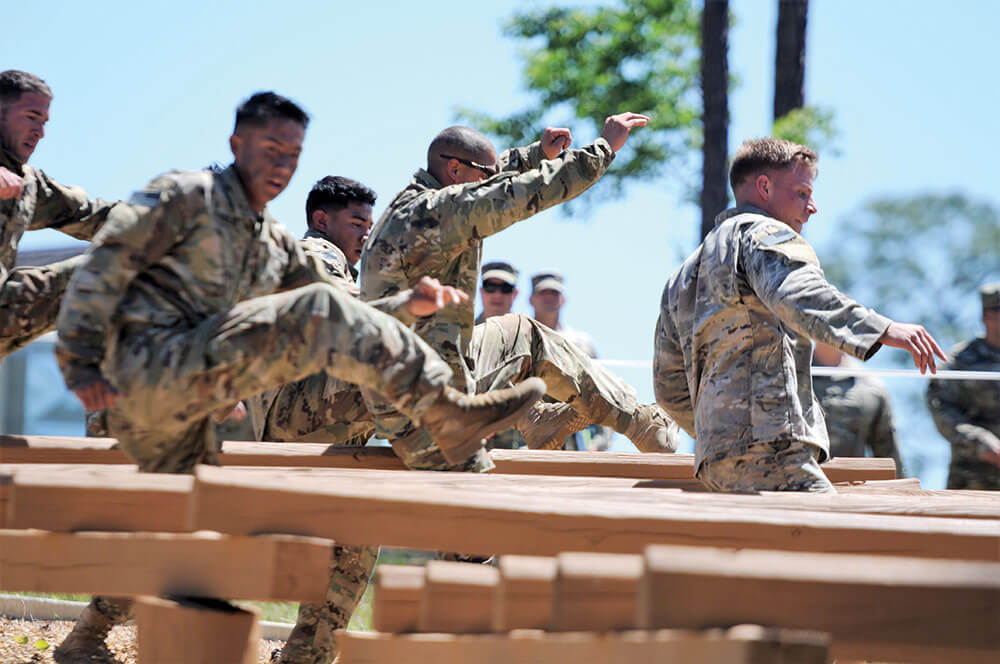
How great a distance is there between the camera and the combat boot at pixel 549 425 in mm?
7992

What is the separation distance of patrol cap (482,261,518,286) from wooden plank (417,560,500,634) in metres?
6.50

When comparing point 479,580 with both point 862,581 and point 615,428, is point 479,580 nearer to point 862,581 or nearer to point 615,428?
point 862,581

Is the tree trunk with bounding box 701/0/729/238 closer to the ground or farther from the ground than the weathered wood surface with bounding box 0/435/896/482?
farther from the ground

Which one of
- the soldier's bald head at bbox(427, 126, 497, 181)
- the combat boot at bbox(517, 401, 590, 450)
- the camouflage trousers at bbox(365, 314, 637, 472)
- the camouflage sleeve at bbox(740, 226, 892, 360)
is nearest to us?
the camouflage sleeve at bbox(740, 226, 892, 360)

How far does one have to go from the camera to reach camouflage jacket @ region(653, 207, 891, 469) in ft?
15.6

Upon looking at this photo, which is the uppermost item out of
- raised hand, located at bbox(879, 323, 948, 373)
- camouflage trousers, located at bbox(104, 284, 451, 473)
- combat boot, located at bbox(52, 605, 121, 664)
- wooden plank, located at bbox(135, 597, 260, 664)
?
raised hand, located at bbox(879, 323, 948, 373)

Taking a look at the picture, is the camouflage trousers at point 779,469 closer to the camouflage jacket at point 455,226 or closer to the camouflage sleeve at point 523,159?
the camouflage jacket at point 455,226

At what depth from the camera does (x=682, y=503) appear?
4195 mm

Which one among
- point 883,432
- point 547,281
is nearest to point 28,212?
point 547,281

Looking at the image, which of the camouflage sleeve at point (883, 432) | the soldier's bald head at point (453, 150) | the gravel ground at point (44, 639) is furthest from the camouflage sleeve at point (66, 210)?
the camouflage sleeve at point (883, 432)

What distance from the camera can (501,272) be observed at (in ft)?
32.8

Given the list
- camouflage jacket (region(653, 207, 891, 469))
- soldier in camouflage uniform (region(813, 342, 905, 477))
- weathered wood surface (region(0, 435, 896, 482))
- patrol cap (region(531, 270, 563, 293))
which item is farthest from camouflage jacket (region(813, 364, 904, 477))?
camouflage jacket (region(653, 207, 891, 469))

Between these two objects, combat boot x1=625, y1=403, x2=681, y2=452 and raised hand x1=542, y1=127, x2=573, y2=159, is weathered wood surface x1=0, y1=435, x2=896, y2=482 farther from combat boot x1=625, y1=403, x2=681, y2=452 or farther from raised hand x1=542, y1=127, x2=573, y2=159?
raised hand x1=542, y1=127, x2=573, y2=159

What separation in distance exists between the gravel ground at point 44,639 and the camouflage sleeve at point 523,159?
3013mm
